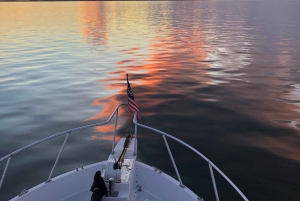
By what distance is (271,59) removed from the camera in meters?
34.4

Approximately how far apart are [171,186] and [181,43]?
4030 centimetres

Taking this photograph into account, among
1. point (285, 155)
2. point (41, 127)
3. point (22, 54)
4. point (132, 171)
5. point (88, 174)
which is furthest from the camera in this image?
point (22, 54)

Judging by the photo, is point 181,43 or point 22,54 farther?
point 181,43

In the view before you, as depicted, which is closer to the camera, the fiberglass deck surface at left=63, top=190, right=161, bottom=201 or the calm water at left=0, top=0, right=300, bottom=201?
the fiberglass deck surface at left=63, top=190, right=161, bottom=201

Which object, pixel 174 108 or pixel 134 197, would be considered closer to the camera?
pixel 134 197

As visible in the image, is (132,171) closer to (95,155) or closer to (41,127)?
(95,155)

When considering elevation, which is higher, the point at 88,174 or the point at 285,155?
the point at 88,174

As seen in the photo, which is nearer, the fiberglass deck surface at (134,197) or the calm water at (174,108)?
the fiberglass deck surface at (134,197)

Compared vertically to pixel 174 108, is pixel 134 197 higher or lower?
higher

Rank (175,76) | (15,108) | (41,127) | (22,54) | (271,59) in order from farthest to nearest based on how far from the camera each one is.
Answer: (22,54)
(271,59)
(175,76)
(15,108)
(41,127)

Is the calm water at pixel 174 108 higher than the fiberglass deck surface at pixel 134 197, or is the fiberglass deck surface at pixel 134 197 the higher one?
the fiberglass deck surface at pixel 134 197

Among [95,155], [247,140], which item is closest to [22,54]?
[95,155]

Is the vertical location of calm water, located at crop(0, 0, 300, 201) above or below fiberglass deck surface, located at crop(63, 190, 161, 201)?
below

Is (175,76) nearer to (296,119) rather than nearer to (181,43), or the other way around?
(296,119)
